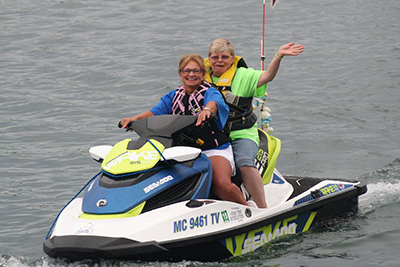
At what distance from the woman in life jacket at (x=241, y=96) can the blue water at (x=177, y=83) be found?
2.34 ft

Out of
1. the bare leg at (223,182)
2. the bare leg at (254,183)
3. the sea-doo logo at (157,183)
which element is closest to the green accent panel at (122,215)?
the sea-doo logo at (157,183)

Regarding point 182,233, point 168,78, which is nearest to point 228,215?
point 182,233

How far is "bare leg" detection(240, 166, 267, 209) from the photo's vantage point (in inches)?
273

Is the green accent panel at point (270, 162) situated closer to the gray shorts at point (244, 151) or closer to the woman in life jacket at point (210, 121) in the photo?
the gray shorts at point (244, 151)

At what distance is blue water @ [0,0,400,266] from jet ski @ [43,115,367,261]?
6.4 inches

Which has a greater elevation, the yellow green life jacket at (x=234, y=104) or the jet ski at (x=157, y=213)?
the yellow green life jacket at (x=234, y=104)

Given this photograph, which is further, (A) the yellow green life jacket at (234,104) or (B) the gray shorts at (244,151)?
(A) the yellow green life jacket at (234,104)

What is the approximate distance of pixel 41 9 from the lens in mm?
19047

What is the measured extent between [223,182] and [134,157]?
881 millimetres

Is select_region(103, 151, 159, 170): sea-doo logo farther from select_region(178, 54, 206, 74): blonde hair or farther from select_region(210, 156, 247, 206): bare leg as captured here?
select_region(178, 54, 206, 74): blonde hair

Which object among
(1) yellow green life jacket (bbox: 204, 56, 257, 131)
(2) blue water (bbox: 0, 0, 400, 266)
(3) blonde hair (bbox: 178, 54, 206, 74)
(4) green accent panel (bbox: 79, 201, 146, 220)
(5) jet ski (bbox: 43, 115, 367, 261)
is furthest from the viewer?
(2) blue water (bbox: 0, 0, 400, 266)

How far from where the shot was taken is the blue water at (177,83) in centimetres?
763

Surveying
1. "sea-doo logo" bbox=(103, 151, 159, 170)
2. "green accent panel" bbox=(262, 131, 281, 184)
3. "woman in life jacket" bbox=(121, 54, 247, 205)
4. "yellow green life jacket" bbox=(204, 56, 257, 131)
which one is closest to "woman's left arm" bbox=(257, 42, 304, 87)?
"yellow green life jacket" bbox=(204, 56, 257, 131)

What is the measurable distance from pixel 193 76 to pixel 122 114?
19.9ft
